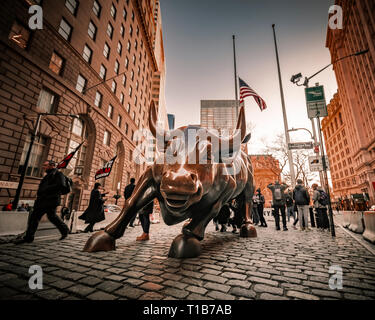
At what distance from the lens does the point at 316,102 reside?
7.36 metres

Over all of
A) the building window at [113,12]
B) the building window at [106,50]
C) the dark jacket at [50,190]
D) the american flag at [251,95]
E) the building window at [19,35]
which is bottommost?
the dark jacket at [50,190]

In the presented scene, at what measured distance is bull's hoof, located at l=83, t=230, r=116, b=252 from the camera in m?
3.12

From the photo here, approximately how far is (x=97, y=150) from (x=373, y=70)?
4884cm

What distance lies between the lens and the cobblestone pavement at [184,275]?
1692 mm

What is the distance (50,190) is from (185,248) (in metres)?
3.59

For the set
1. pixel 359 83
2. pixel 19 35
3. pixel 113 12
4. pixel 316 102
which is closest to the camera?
pixel 316 102

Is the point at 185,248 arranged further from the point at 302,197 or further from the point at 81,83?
the point at 81,83

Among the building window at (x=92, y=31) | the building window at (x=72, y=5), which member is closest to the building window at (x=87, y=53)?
the building window at (x=92, y=31)

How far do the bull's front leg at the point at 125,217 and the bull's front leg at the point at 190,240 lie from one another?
830 mm

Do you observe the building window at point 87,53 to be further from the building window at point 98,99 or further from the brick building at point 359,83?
the brick building at point 359,83

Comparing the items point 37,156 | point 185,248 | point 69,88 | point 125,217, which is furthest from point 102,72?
point 185,248

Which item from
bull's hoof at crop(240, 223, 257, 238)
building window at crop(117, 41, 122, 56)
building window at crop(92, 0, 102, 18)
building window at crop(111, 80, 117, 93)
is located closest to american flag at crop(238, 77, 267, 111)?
bull's hoof at crop(240, 223, 257, 238)

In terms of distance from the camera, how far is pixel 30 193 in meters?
12.1
